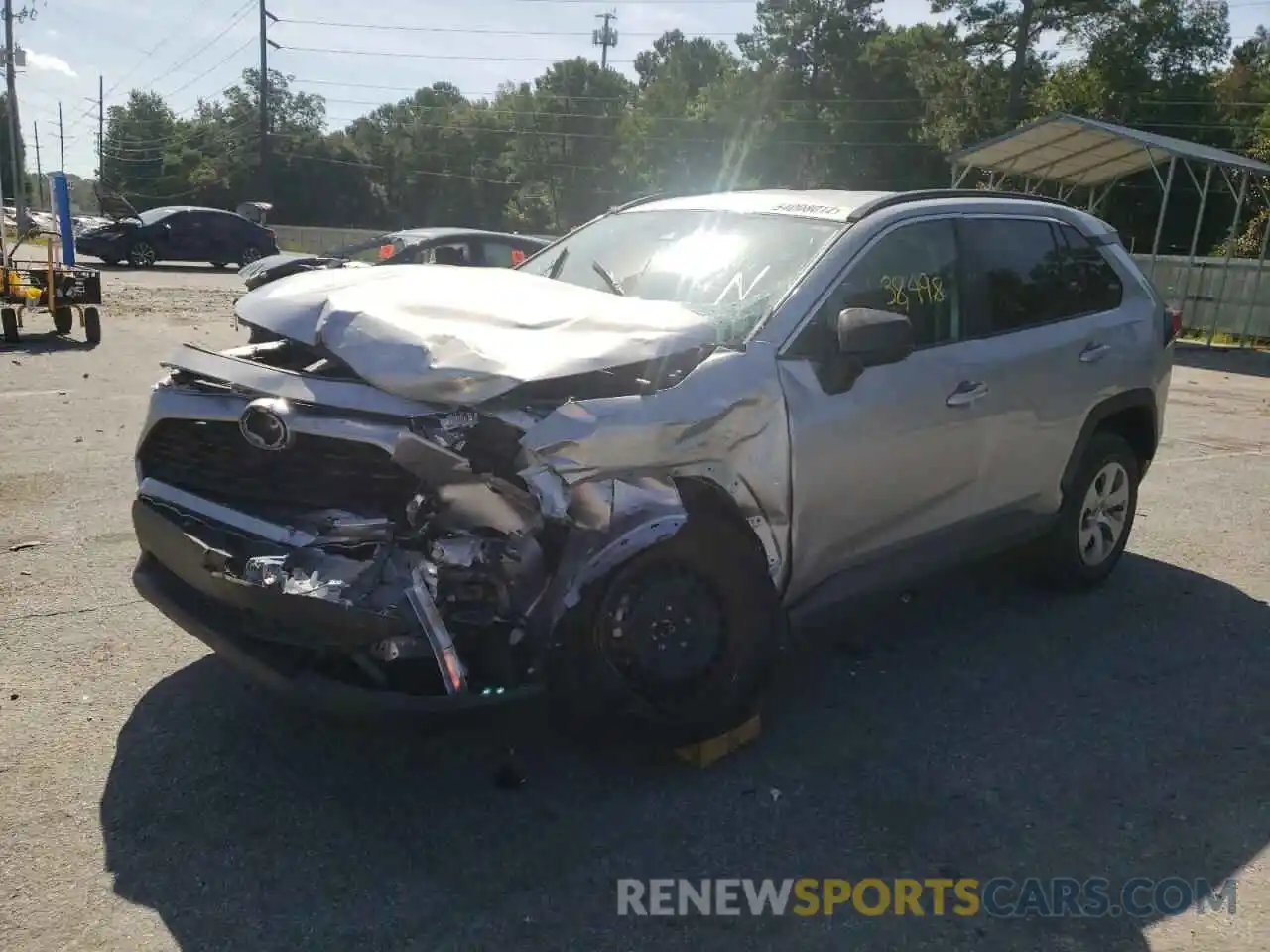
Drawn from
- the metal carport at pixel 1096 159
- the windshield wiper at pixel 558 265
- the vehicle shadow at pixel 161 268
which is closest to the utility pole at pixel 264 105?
the vehicle shadow at pixel 161 268

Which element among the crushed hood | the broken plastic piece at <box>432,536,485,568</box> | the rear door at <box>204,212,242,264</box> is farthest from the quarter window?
the rear door at <box>204,212,242,264</box>

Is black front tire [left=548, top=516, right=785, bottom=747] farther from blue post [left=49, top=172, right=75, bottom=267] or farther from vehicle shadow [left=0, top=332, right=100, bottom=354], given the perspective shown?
blue post [left=49, top=172, right=75, bottom=267]

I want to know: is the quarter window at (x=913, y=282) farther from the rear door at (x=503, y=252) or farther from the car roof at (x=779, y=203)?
the rear door at (x=503, y=252)

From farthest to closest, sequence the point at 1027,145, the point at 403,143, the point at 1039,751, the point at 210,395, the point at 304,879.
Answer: the point at 403,143
the point at 1027,145
the point at 1039,751
the point at 210,395
the point at 304,879

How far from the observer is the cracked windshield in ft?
12.6

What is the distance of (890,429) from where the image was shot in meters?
3.85

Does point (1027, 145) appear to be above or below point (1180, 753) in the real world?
above

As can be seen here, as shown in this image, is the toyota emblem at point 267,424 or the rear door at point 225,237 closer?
the toyota emblem at point 267,424

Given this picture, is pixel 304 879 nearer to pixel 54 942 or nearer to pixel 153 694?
pixel 54 942

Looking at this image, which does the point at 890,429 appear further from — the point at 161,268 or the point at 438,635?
the point at 161,268

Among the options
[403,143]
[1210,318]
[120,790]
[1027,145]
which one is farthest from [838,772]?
[403,143]

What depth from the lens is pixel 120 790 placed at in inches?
125

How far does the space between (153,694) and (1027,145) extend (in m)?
19.8

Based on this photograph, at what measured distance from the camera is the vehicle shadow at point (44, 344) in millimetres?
11867
